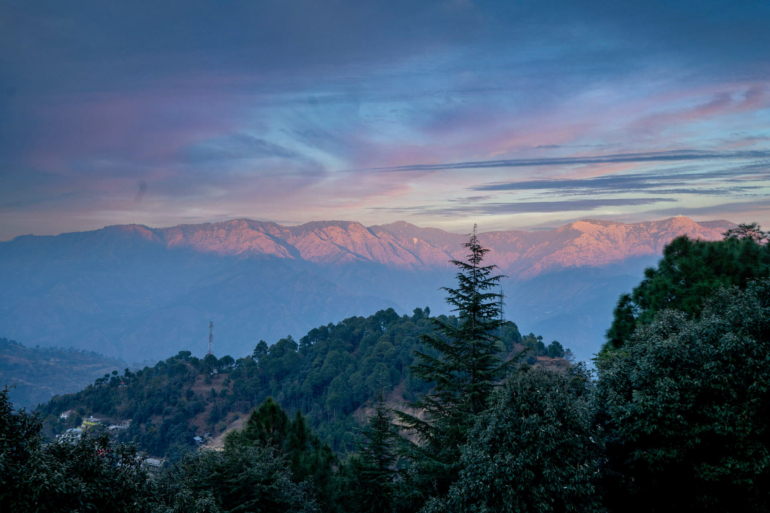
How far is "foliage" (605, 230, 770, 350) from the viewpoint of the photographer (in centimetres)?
2369

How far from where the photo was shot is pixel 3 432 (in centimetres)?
Answer: 1005

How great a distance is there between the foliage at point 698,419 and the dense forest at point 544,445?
4 centimetres

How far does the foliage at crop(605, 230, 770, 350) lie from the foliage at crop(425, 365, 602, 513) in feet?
40.9

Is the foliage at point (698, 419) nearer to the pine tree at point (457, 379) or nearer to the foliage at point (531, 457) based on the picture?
the foliage at point (531, 457)

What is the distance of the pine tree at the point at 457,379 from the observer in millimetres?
16672

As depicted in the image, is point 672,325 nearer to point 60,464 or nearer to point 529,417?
point 529,417

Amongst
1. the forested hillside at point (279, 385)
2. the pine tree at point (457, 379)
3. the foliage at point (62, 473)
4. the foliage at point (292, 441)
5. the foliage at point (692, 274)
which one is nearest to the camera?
the foliage at point (62, 473)

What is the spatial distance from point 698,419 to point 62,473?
18.0 metres

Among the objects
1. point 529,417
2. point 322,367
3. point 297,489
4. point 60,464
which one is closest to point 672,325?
point 529,417

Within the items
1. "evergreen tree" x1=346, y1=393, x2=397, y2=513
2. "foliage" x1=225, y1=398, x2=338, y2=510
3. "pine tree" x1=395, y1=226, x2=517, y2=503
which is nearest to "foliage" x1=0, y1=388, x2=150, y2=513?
"pine tree" x1=395, y1=226, x2=517, y2=503

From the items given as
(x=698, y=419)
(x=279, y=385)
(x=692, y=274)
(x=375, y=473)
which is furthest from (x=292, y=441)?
(x=279, y=385)

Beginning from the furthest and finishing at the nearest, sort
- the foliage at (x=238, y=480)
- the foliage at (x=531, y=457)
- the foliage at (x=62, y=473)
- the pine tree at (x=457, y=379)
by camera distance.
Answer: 1. the pine tree at (x=457, y=379)
2. the foliage at (x=238, y=480)
3. the foliage at (x=531, y=457)
4. the foliage at (x=62, y=473)

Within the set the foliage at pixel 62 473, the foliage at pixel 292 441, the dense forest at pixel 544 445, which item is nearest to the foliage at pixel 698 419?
the dense forest at pixel 544 445

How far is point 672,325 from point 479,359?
7.63m
